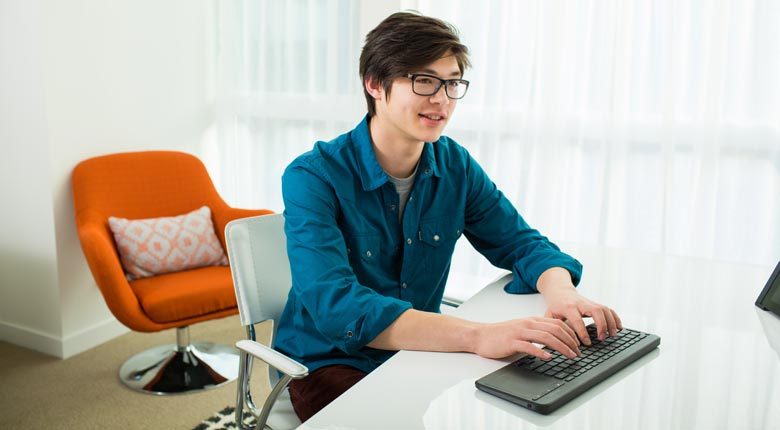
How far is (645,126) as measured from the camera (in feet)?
9.04

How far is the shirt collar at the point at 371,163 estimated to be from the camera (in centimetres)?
160

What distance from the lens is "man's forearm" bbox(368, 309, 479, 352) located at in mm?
1244

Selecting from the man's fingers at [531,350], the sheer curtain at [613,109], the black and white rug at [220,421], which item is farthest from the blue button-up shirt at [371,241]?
the sheer curtain at [613,109]

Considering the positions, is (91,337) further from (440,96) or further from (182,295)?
(440,96)

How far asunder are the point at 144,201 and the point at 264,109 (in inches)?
32.0

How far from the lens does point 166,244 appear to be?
9.62 ft

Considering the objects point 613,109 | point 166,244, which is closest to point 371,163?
point 613,109

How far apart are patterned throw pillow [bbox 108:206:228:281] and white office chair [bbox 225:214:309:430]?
4.31 ft

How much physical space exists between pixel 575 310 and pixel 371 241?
1.55ft

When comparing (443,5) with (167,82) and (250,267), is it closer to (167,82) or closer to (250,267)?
(167,82)

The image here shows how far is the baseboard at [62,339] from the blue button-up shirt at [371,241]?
70.1 inches

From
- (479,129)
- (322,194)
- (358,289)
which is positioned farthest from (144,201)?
(358,289)

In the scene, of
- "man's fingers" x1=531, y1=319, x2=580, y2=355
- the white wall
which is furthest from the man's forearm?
the white wall

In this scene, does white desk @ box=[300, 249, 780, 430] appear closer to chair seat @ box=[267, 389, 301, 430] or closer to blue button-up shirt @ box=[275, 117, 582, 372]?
blue button-up shirt @ box=[275, 117, 582, 372]
